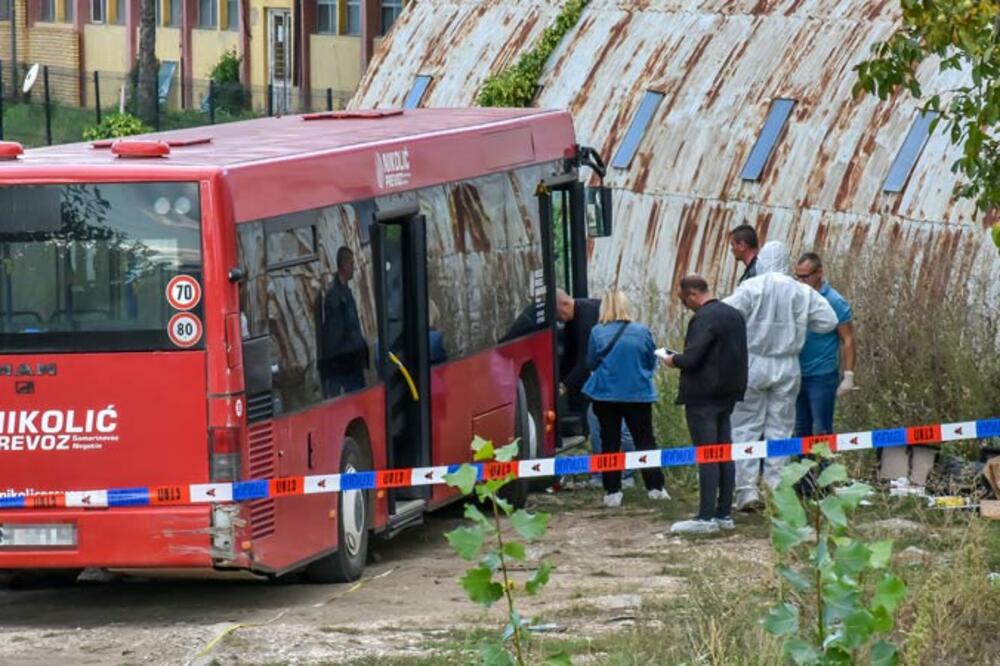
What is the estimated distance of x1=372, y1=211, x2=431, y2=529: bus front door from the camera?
15.3 metres

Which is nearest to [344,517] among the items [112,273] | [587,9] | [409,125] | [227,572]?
[227,572]

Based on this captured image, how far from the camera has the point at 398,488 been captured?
617 inches

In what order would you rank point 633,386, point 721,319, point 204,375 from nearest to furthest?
point 204,375, point 721,319, point 633,386

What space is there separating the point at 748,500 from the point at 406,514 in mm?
2430

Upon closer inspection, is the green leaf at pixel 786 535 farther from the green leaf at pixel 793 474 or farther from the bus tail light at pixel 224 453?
the bus tail light at pixel 224 453

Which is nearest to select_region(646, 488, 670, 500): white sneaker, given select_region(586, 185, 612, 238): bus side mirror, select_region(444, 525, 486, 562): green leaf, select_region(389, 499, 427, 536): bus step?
select_region(389, 499, 427, 536): bus step

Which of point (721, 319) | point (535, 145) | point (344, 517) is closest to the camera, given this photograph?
point (344, 517)

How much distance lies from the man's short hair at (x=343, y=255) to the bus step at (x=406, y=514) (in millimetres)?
1768

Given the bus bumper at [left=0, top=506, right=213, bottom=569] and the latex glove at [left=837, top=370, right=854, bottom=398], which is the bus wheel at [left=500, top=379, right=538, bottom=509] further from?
the bus bumper at [left=0, top=506, right=213, bottom=569]

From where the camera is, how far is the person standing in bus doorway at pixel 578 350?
1827 centimetres

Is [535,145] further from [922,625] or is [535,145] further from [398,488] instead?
[922,625]

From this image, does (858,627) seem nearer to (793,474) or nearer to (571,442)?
(793,474)

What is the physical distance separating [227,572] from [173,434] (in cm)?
105

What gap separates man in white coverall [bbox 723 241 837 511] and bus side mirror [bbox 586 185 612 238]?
130 inches
